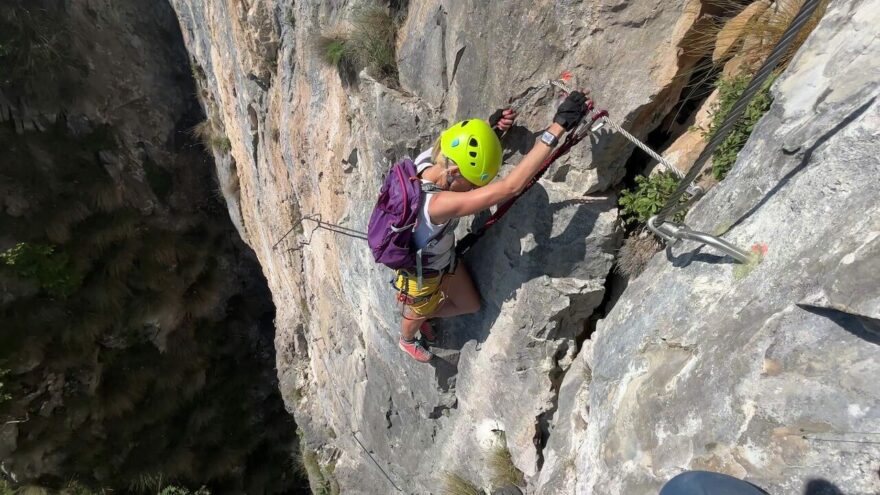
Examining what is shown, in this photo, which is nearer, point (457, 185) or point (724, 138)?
point (724, 138)

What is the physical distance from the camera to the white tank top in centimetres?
358

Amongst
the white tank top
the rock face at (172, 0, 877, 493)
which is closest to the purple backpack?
the white tank top

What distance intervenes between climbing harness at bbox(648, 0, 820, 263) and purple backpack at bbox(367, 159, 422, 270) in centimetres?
162

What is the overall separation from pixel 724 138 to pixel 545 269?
1.91 metres

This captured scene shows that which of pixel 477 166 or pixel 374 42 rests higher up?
pixel 374 42

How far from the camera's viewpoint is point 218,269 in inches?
527

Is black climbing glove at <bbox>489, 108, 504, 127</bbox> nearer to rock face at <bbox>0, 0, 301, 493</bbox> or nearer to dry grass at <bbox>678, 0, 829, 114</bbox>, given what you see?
dry grass at <bbox>678, 0, 829, 114</bbox>

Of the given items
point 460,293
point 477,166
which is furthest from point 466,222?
point 477,166

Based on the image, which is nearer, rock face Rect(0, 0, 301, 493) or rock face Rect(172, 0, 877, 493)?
rock face Rect(172, 0, 877, 493)

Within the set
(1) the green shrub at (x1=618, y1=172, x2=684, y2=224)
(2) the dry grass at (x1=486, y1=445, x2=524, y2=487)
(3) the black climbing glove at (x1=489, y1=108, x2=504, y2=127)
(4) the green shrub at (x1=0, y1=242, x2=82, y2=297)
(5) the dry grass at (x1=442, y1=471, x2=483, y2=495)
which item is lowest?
(5) the dry grass at (x1=442, y1=471, x2=483, y2=495)

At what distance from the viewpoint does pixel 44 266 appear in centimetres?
1096

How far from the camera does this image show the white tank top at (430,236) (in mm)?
3578

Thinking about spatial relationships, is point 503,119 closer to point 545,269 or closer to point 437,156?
point 437,156

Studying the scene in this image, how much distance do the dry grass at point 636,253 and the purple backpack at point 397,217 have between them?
1492 mm
